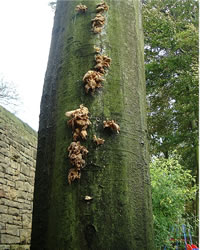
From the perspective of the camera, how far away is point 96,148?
2.45 ft

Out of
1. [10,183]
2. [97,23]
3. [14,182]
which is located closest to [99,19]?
[97,23]

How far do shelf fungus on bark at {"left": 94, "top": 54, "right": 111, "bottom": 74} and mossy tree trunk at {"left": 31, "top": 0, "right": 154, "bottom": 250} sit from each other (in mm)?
19

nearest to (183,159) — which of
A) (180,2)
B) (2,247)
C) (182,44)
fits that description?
(182,44)

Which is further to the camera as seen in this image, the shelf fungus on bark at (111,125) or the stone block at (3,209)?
the stone block at (3,209)

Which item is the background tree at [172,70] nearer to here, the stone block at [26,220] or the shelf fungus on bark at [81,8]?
the stone block at [26,220]

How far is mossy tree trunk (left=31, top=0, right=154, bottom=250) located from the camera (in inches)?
26.9

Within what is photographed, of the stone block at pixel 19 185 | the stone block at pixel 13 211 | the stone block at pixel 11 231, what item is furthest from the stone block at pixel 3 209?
the stone block at pixel 19 185

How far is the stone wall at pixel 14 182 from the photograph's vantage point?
4738 mm

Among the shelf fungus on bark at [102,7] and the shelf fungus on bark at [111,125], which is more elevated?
the shelf fungus on bark at [102,7]

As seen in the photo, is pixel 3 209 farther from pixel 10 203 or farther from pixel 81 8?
pixel 81 8

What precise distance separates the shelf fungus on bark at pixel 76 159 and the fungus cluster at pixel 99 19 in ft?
1.37

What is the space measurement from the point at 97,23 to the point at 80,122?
1.26 ft

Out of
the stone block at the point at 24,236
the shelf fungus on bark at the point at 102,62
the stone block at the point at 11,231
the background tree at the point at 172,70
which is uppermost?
the background tree at the point at 172,70

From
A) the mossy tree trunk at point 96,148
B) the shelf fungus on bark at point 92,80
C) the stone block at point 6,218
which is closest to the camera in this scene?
the mossy tree trunk at point 96,148
